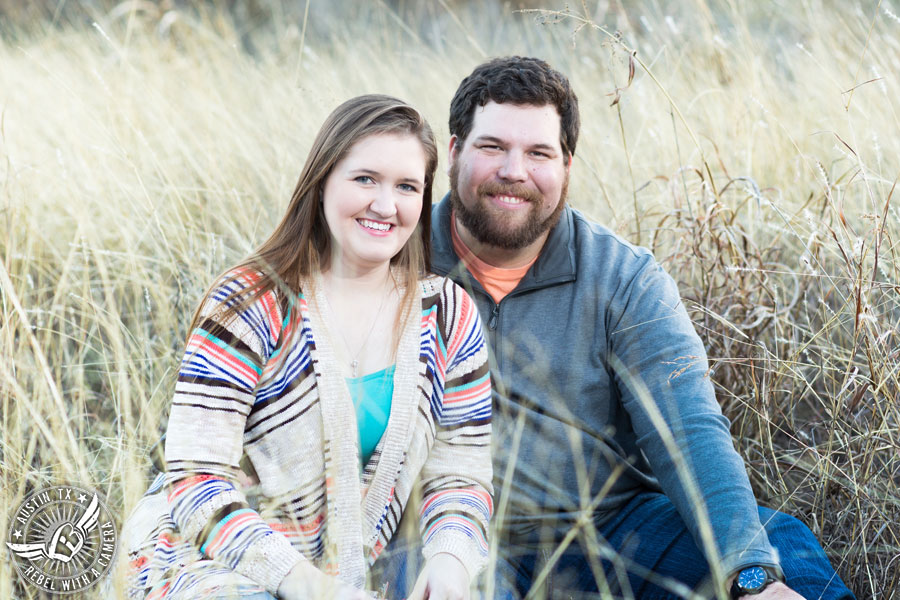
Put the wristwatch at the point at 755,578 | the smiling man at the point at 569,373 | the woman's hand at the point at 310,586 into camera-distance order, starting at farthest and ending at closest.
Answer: the smiling man at the point at 569,373
the wristwatch at the point at 755,578
the woman's hand at the point at 310,586

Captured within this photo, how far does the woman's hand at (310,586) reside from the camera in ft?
5.40

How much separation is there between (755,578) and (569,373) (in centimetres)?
77

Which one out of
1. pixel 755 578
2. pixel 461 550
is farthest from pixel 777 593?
pixel 461 550

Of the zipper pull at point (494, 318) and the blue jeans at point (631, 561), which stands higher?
the zipper pull at point (494, 318)

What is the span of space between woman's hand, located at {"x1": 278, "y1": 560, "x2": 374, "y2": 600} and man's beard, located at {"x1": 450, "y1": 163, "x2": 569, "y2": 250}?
1127mm

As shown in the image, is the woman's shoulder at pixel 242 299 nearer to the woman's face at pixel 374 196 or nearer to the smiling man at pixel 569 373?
the woman's face at pixel 374 196

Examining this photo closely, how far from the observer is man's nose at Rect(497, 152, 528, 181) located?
2498 mm

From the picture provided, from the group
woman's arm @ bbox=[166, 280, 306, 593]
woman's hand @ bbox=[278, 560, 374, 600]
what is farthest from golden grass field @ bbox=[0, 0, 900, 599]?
woman's hand @ bbox=[278, 560, 374, 600]

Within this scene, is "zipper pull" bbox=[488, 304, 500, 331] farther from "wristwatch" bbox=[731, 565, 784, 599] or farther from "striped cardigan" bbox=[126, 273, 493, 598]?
"wristwatch" bbox=[731, 565, 784, 599]

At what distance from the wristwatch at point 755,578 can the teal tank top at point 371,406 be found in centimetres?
83

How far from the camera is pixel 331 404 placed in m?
1.85

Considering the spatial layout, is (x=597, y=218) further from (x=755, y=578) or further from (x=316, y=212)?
(x=755, y=578)

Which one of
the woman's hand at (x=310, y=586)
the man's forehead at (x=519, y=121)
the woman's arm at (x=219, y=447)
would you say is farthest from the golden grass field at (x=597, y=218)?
the woman's hand at (x=310, y=586)

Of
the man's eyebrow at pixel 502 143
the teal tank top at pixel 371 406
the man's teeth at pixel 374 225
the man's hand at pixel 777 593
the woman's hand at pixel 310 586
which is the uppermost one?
the man's eyebrow at pixel 502 143
